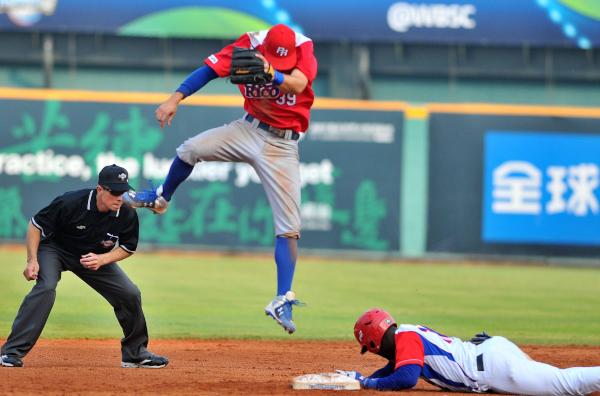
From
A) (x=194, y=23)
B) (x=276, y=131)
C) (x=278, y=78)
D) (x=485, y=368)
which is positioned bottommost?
(x=485, y=368)

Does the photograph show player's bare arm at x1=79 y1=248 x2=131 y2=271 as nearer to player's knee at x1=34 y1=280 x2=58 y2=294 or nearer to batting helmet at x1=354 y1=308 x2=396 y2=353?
player's knee at x1=34 y1=280 x2=58 y2=294

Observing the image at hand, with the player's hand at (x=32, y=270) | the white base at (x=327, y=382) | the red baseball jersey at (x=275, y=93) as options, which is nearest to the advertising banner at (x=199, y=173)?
the red baseball jersey at (x=275, y=93)

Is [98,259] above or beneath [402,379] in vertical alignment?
above

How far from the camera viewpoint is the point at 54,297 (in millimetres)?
7672

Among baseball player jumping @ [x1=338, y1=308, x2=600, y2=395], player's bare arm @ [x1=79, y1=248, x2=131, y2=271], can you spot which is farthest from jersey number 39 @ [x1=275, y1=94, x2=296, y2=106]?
baseball player jumping @ [x1=338, y1=308, x2=600, y2=395]

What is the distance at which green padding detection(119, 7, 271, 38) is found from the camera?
21.4 metres

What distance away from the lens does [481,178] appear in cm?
1919

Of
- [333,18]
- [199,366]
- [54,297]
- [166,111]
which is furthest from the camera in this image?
[333,18]

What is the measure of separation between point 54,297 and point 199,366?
1203 mm

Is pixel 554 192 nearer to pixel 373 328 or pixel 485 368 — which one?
pixel 485 368

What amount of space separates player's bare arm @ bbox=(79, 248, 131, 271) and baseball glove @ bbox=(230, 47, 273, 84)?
1.42 m

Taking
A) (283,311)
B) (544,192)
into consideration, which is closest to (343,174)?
(544,192)

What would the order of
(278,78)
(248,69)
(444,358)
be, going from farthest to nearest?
(278,78) < (248,69) < (444,358)

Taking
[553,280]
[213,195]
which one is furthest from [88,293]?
[553,280]
